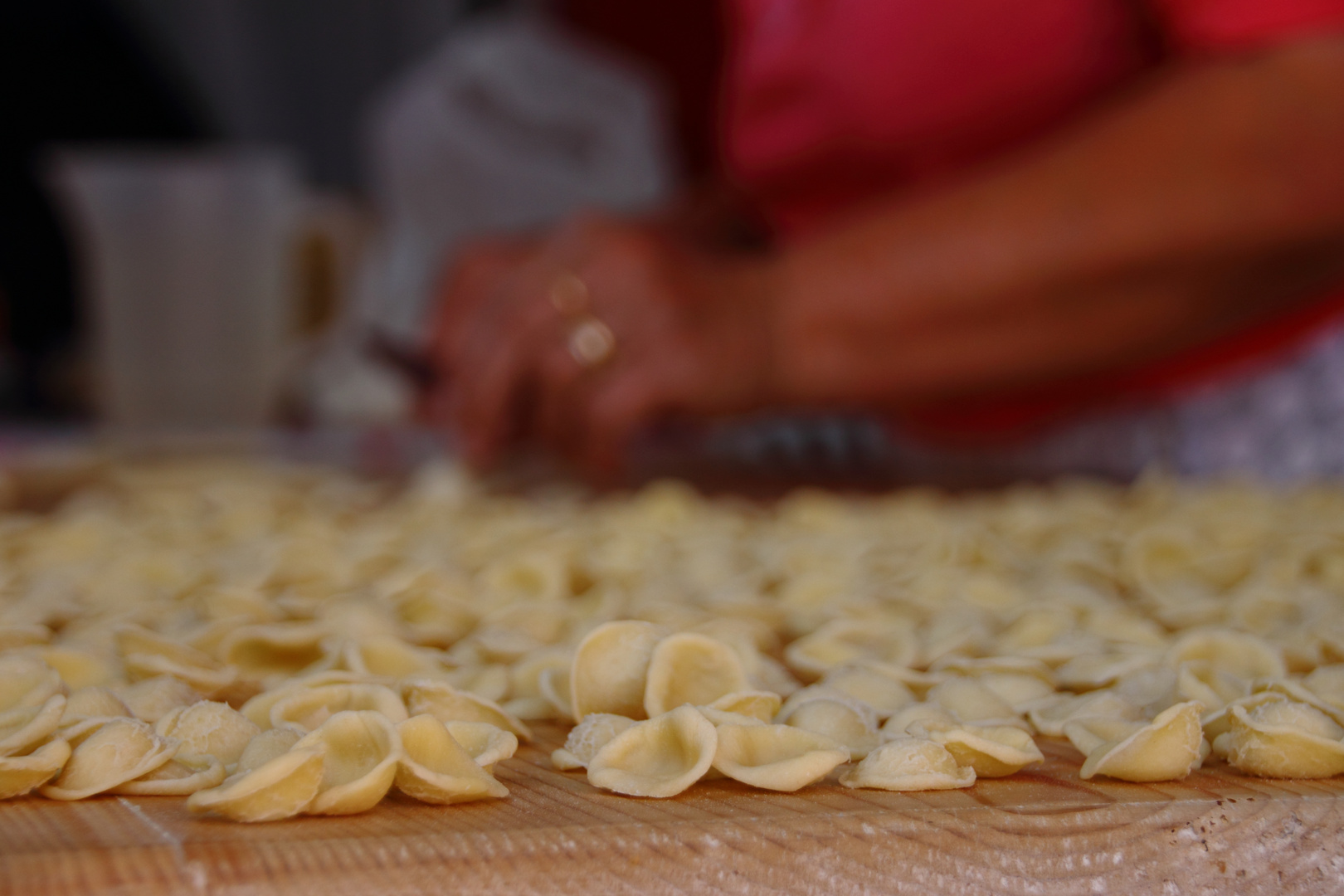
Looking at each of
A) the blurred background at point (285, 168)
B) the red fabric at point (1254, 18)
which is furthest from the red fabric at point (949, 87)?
the blurred background at point (285, 168)

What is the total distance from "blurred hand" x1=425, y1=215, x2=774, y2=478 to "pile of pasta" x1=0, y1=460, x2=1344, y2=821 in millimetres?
336

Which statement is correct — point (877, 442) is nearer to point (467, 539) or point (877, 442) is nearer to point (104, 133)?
point (467, 539)

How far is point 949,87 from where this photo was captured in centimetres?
101

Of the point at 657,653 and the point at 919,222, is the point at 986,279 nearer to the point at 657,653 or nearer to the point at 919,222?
the point at 919,222

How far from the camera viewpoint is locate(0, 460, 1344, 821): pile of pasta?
0.92 ft

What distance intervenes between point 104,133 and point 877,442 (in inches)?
120

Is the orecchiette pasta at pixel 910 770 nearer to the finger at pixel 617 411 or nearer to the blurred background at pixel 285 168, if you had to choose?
the finger at pixel 617 411

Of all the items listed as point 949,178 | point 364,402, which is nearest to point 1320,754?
point 949,178

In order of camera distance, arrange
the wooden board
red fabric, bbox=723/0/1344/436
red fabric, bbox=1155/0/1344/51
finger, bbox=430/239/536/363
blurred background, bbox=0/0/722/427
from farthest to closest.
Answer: blurred background, bbox=0/0/722/427
finger, bbox=430/239/536/363
red fabric, bbox=723/0/1344/436
red fabric, bbox=1155/0/1344/51
the wooden board

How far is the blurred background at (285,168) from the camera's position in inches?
65.5

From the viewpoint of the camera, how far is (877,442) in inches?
57.8

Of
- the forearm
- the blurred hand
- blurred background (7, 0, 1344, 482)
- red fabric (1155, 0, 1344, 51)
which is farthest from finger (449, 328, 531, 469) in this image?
red fabric (1155, 0, 1344, 51)

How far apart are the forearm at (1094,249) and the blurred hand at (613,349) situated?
42mm

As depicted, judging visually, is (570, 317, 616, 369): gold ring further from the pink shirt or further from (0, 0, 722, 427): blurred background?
(0, 0, 722, 427): blurred background
